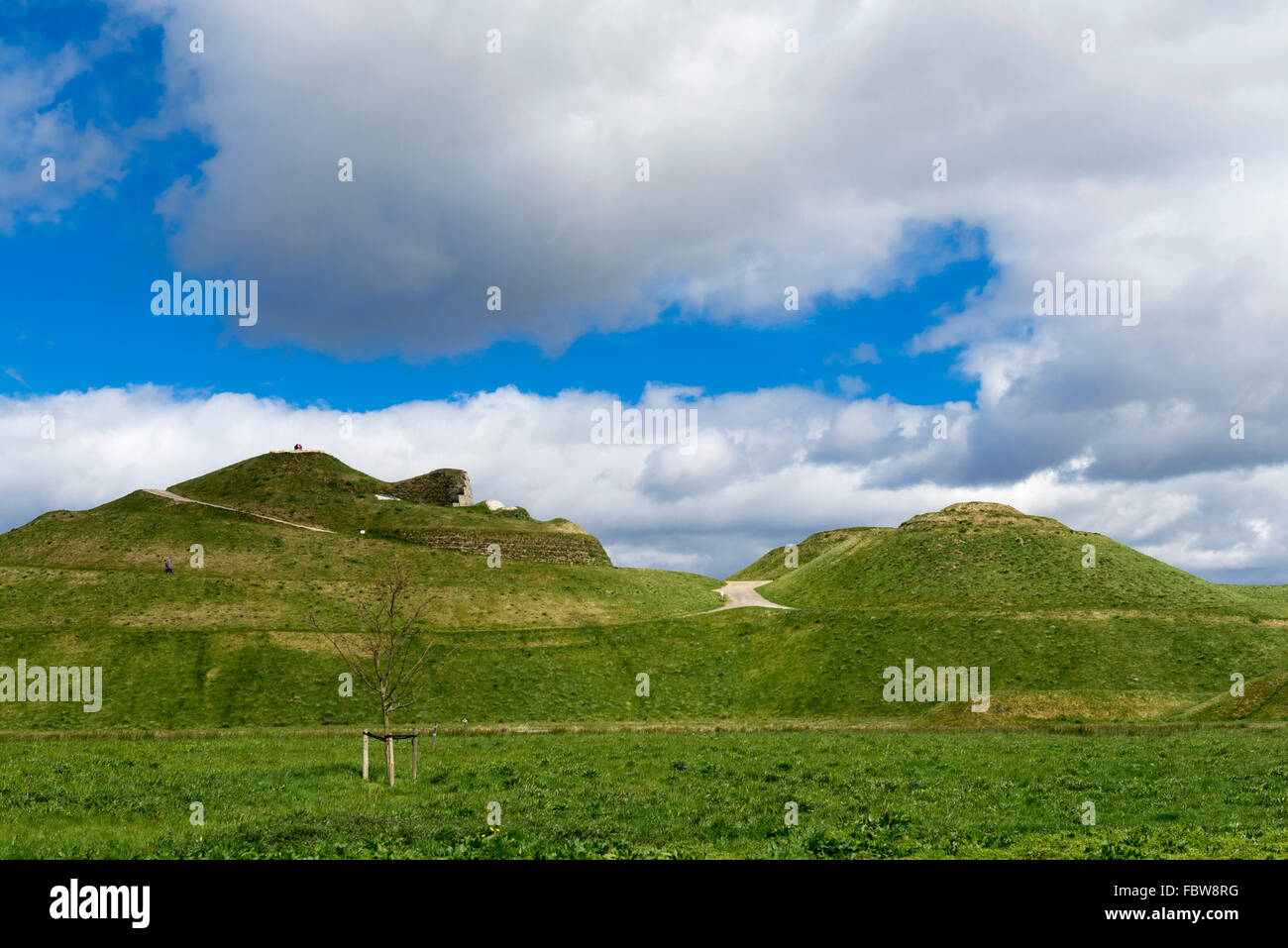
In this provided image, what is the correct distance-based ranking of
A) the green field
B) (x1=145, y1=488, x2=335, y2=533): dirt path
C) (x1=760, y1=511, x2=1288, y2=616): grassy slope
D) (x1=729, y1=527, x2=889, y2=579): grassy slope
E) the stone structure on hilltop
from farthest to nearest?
1. the stone structure on hilltop
2. (x1=729, y1=527, x2=889, y2=579): grassy slope
3. (x1=145, y1=488, x2=335, y2=533): dirt path
4. (x1=760, y1=511, x2=1288, y2=616): grassy slope
5. the green field

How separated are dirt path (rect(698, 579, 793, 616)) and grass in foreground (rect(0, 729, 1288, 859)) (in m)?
58.8

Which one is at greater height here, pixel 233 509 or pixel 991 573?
pixel 233 509

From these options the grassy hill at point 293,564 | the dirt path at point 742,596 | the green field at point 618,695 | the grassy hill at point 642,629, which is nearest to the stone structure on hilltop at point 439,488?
the grassy hill at point 293,564

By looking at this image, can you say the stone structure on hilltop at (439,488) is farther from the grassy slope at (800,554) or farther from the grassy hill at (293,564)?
the grassy slope at (800,554)

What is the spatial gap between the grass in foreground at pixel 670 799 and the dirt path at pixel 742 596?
2314 inches

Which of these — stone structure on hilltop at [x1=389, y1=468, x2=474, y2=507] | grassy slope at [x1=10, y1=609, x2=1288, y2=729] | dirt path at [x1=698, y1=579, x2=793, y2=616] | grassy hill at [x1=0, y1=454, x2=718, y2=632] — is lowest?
grassy slope at [x1=10, y1=609, x2=1288, y2=729]

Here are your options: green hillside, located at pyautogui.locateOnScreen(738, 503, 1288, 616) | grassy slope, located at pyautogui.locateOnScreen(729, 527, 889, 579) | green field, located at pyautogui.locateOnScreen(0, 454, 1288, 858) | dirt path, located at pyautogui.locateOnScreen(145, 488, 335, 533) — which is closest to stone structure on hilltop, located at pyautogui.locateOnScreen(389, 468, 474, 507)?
green field, located at pyautogui.locateOnScreen(0, 454, 1288, 858)

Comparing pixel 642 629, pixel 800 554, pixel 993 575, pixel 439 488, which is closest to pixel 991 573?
pixel 993 575

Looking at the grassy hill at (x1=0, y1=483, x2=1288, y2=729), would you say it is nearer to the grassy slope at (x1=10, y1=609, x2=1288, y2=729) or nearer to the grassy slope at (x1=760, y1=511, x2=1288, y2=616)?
the grassy slope at (x1=10, y1=609, x2=1288, y2=729)

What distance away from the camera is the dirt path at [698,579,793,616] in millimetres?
97438

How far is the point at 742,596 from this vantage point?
11044 centimetres

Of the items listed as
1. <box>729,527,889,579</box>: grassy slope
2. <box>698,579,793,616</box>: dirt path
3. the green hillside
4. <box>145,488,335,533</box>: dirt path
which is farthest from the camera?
<box>729,527,889,579</box>: grassy slope

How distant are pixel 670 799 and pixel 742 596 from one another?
285ft

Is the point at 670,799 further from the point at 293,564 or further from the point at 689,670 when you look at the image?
the point at 293,564
